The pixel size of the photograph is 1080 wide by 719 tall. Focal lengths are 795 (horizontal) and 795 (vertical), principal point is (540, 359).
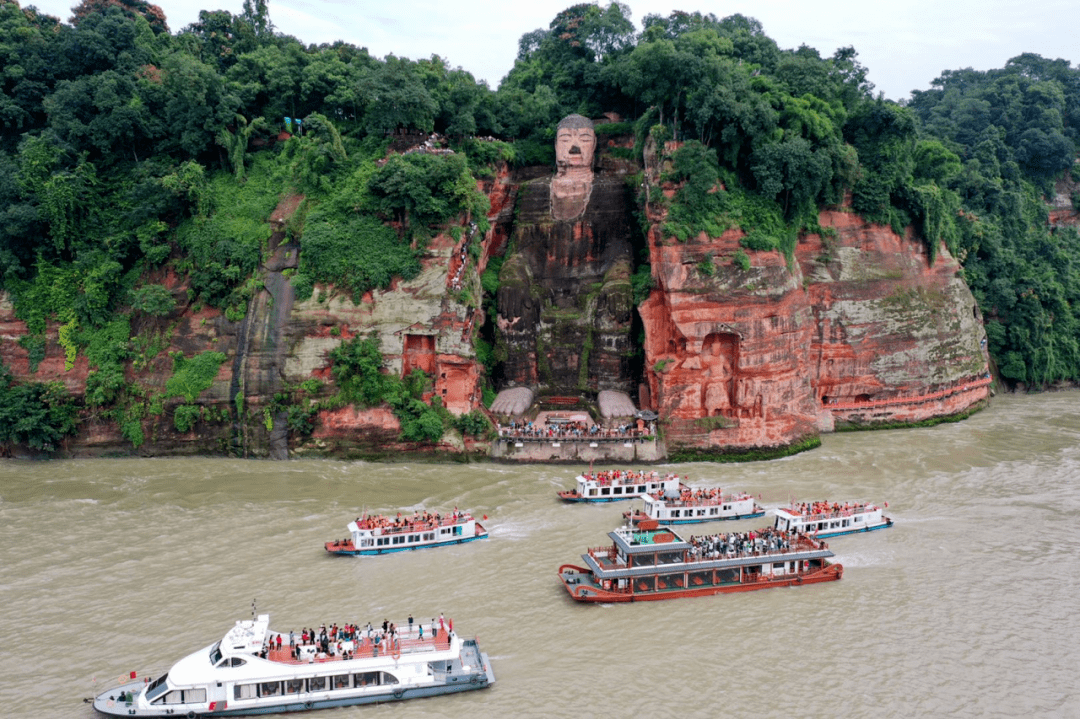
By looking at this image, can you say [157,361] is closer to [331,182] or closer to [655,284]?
[331,182]

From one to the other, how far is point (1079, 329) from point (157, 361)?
5658 cm

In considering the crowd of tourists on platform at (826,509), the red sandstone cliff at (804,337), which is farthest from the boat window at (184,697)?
the red sandstone cliff at (804,337)

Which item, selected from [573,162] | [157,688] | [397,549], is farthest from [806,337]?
[157,688]

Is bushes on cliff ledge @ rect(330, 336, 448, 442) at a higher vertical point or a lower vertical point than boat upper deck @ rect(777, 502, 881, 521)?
higher

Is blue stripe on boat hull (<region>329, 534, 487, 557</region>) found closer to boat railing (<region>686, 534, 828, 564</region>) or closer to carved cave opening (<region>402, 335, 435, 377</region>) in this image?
boat railing (<region>686, 534, 828, 564</region>)

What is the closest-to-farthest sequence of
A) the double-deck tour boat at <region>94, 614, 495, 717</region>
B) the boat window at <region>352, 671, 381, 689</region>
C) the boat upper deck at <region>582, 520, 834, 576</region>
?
the double-deck tour boat at <region>94, 614, 495, 717</region> < the boat window at <region>352, 671, 381, 689</region> < the boat upper deck at <region>582, 520, 834, 576</region>

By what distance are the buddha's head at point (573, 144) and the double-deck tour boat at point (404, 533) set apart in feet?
75.7

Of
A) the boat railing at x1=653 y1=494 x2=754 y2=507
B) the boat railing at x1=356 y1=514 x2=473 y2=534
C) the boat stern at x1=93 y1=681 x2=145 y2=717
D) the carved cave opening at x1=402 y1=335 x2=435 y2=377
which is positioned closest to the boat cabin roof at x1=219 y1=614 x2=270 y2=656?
the boat stern at x1=93 y1=681 x2=145 y2=717

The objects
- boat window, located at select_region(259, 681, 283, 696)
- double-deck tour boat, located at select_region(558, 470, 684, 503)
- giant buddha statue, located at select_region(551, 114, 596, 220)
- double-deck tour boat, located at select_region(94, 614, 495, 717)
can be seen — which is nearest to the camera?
double-deck tour boat, located at select_region(94, 614, 495, 717)

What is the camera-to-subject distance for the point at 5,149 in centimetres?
4166

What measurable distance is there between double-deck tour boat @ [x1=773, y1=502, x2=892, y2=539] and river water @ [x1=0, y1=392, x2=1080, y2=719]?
80 cm

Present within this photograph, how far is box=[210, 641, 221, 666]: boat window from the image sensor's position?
17109mm

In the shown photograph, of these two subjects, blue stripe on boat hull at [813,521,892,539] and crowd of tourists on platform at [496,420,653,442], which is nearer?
blue stripe on boat hull at [813,521,892,539]

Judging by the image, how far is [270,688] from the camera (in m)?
17.3
